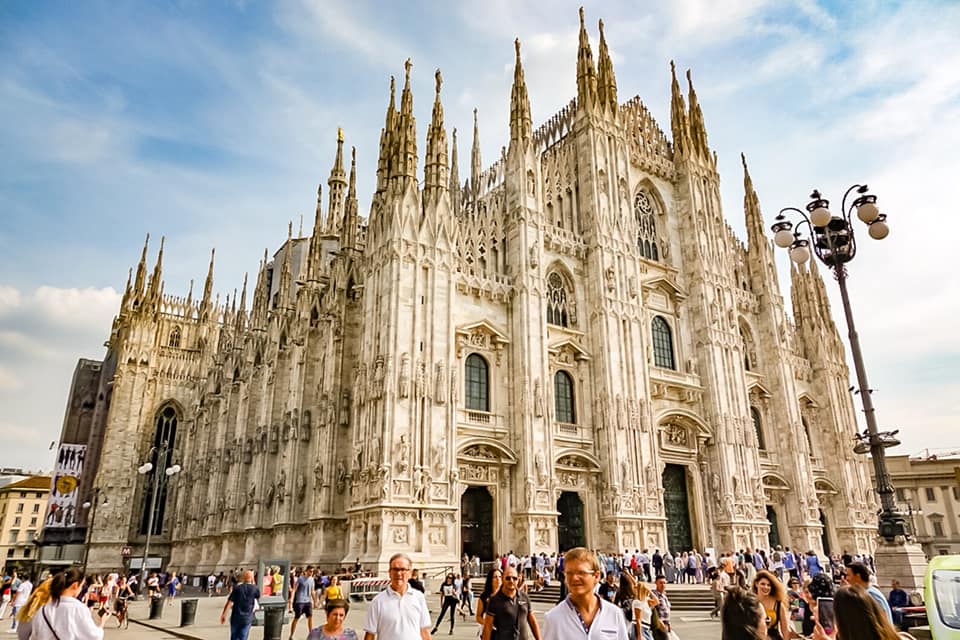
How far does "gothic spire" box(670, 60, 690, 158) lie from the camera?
39.0 meters

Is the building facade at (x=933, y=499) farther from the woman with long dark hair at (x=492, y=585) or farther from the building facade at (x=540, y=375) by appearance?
the woman with long dark hair at (x=492, y=585)

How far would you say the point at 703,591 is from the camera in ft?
67.9

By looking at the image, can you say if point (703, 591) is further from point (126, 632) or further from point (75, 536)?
point (75, 536)

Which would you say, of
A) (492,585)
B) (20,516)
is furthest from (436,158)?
(20,516)

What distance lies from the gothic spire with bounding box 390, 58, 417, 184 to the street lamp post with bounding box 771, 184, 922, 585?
16147mm

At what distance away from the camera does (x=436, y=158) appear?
2900 centimetres

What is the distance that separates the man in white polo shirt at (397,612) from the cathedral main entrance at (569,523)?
934 inches

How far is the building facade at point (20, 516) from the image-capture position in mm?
77312

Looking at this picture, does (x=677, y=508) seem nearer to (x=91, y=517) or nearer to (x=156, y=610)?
(x=156, y=610)

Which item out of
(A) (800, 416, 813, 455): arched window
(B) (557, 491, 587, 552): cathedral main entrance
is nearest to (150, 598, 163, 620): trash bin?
(B) (557, 491, 587, 552): cathedral main entrance

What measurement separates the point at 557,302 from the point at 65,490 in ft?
138

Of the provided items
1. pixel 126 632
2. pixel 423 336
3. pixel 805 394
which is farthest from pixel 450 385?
pixel 805 394

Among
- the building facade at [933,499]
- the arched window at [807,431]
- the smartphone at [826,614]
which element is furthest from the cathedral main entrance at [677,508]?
the building facade at [933,499]

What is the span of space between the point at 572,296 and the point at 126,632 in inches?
863
